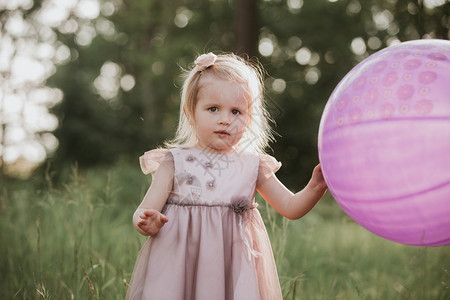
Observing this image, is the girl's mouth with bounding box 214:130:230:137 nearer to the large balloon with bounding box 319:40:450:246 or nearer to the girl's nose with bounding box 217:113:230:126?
the girl's nose with bounding box 217:113:230:126

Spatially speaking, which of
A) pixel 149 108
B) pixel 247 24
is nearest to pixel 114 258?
pixel 247 24

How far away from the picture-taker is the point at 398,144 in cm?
172

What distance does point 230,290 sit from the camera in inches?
79.4

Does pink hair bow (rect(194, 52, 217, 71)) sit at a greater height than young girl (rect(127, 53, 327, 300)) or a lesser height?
greater

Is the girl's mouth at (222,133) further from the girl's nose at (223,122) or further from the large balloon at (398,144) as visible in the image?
the large balloon at (398,144)

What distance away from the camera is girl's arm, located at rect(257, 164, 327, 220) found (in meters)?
2.12

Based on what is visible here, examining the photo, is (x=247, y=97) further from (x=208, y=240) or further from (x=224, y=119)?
(x=208, y=240)

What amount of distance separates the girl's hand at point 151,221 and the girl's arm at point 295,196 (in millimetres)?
567

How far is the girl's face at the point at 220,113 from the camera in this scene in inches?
81.8

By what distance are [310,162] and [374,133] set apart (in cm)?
1101

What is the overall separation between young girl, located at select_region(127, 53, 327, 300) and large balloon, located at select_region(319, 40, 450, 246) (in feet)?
1.05

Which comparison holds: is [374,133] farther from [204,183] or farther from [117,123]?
[117,123]

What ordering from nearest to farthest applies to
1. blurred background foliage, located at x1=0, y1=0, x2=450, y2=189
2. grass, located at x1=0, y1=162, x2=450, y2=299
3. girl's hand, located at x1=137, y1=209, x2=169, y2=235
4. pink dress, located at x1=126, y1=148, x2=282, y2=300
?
girl's hand, located at x1=137, y1=209, x2=169, y2=235, pink dress, located at x1=126, y1=148, x2=282, y2=300, grass, located at x1=0, y1=162, x2=450, y2=299, blurred background foliage, located at x1=0, y1=0, x2=450, y2=189

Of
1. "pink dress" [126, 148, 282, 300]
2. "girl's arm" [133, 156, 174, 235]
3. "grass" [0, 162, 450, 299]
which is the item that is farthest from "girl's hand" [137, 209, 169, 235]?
"grass" [0, 162, 450, 299]
